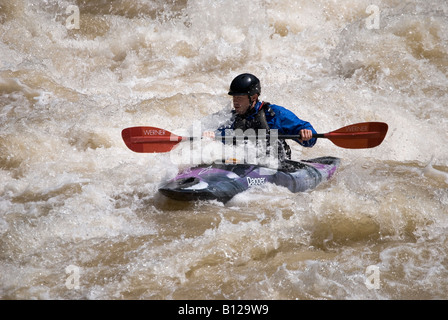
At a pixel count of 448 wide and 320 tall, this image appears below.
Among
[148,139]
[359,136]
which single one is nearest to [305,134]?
[359,136]

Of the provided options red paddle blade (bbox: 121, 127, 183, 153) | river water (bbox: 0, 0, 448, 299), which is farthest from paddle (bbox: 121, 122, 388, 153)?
river water (bbox: 0, 0, 448, 299)

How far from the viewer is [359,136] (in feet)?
15.6

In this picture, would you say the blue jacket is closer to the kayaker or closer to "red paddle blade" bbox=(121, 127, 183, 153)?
the kayaker

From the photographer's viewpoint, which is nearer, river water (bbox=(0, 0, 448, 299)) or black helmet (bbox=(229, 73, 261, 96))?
river water (bbox=(0, 0, 448, 299))

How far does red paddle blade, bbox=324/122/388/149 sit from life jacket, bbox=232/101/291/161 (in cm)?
48

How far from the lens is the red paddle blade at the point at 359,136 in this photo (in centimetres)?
472

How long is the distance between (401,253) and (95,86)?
4.60m

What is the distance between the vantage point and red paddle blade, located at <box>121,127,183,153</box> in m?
4.54

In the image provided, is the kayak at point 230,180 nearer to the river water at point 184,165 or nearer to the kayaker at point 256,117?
the river water at point 184,165

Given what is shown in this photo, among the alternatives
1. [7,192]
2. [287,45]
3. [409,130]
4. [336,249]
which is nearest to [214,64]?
[287,45]

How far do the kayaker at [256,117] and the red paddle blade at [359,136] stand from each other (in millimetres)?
259

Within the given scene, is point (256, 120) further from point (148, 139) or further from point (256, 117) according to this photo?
point (148, 139)
